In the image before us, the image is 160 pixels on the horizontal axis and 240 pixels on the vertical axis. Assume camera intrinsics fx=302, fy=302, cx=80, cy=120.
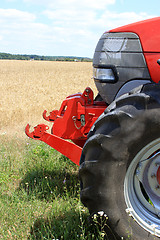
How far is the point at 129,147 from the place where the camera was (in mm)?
2049

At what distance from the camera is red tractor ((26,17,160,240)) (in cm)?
202

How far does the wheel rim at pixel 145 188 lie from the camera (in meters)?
2.17

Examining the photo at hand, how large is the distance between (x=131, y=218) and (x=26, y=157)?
96.8 inches

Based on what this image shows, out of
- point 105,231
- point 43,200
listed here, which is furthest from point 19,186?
point 105,231

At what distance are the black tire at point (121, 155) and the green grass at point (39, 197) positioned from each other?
187 mm

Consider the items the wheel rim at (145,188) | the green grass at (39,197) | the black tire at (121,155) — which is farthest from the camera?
the green grass at (39,197)

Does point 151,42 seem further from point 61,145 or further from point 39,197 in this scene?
point 39,197

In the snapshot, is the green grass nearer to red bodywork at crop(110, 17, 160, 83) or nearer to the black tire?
the black tire

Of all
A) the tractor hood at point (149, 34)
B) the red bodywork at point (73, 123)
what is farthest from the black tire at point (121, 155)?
the red bodywork at point (73, 123)

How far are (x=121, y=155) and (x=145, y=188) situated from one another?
0.40 metres

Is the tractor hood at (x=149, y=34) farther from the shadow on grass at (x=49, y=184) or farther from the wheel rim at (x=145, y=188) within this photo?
the shadow on grass at (x=49, y=184)

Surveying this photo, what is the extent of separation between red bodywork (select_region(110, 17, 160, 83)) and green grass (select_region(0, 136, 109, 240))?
123cm

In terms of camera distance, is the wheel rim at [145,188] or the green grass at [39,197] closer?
the wheel rim at [145,188]

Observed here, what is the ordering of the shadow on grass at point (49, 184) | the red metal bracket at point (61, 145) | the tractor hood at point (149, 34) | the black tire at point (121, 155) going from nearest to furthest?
1. the black tire at point (121, 155)
2. the tractor hood at point (149, 34)
3. the red metal bracket at point (61, 145)
4. the shadow on grass at point (49, 184)
